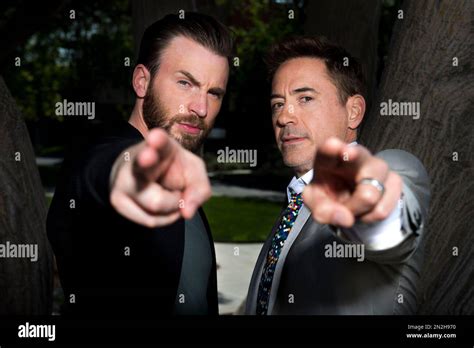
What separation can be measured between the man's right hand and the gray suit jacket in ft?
3.24

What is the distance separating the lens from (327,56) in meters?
3.44

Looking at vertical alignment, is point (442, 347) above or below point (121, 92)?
below

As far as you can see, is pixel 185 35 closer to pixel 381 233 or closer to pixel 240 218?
pixel 381 233

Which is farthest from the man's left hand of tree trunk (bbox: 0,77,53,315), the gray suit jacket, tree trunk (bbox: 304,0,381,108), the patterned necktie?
tree trunk (bbox: 304,0,381,108)

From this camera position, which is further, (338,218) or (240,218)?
(240,218)

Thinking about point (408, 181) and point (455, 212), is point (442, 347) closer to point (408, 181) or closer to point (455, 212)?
point (455, 212)

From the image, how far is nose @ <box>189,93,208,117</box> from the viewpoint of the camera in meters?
3.15

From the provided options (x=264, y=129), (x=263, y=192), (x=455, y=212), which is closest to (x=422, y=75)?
(x=455, y=212)

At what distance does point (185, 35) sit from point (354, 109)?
0.93 metres

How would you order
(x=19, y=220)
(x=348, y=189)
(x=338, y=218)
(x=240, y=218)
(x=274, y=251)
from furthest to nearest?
1. (x=240, y=218)
2. (x=19, y=220)
3. (x=274, y=251)
4. (x=348, y=189)
5. (x=338, y=218)

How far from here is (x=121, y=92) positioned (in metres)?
28.2

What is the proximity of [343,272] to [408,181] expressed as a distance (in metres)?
0.55

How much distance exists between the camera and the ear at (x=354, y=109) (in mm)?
3416

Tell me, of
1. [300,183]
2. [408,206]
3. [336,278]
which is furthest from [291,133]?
[408,206]
